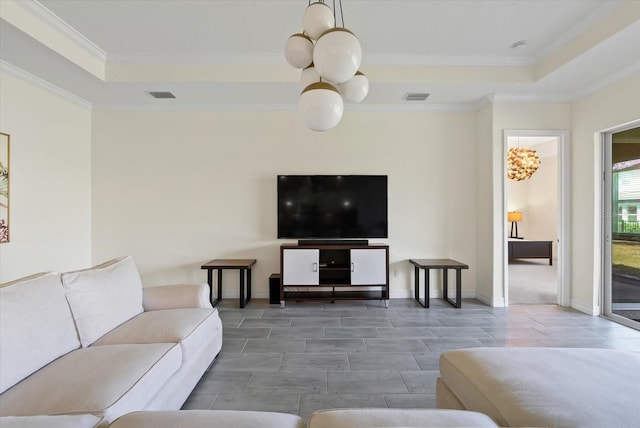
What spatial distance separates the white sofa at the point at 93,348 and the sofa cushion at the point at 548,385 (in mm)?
1518

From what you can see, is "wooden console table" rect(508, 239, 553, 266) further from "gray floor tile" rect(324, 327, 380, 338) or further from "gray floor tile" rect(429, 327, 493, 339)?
"gray floor tile" rect(324, 327, 380, 338)

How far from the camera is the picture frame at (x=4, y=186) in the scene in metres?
3.26

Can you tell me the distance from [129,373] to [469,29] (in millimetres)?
3856

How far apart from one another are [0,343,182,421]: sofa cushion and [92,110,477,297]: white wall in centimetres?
283

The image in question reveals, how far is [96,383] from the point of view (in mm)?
1414

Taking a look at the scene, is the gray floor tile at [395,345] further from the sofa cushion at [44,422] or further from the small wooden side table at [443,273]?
the sofa cushion at [44,422]

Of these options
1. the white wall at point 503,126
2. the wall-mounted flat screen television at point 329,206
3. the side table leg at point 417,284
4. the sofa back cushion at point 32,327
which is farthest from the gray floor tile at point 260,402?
the white wall at point 503,126

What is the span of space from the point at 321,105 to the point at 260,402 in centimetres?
187

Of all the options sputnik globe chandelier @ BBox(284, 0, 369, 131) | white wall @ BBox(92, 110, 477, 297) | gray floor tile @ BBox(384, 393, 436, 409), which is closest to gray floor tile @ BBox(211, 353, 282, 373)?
gray floor tile @ BBox(384, 393, 436, 409)

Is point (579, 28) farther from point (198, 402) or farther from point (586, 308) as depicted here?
point (198, 402)

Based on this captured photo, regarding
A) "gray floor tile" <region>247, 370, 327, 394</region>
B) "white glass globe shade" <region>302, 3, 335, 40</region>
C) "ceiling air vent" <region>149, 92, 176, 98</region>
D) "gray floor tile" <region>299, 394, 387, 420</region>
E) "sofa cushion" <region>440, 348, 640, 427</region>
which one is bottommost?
"gray floor tile" <region>247, 370, 327, 394</region>

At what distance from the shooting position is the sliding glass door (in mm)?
3492

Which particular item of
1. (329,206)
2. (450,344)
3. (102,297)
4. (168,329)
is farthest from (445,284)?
(102,297)

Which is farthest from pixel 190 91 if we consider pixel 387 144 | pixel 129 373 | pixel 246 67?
pixel 129 373
